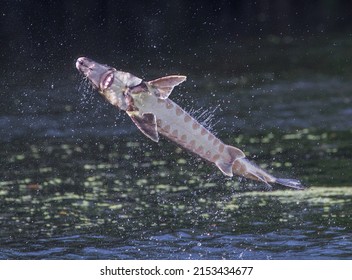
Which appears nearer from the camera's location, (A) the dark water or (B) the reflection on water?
(B) the reflection on water

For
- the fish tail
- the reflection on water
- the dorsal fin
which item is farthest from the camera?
the reflection on water

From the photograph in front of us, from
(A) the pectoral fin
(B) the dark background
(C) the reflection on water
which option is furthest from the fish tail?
(B) the dark background

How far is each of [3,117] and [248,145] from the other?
530cm

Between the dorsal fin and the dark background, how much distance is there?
20.8 meters

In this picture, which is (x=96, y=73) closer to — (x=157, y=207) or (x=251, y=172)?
(x=251, y=172)

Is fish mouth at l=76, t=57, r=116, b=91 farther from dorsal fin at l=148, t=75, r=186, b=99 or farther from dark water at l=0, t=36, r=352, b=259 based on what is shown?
dark water at l=0, t=36, r=352, b=259

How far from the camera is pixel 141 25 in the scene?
36.4 meters

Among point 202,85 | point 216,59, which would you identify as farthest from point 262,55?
point 202,85

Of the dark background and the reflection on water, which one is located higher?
the dark background

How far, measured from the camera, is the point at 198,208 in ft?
51.8

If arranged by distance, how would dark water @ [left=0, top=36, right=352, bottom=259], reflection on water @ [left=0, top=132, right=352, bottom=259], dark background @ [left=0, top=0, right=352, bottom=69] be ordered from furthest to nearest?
dark background @ [left=0, top=0, right=352, bottom=69] < dark water @ [left=0, top=36, right=352, bottom=259] < reflection on water @ [left=0, top=132, right=352, bottom=259]

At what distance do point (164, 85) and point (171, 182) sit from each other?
799 centimetres

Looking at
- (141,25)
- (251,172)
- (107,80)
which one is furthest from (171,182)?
(141,25)

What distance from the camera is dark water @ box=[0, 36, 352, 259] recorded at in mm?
14062
